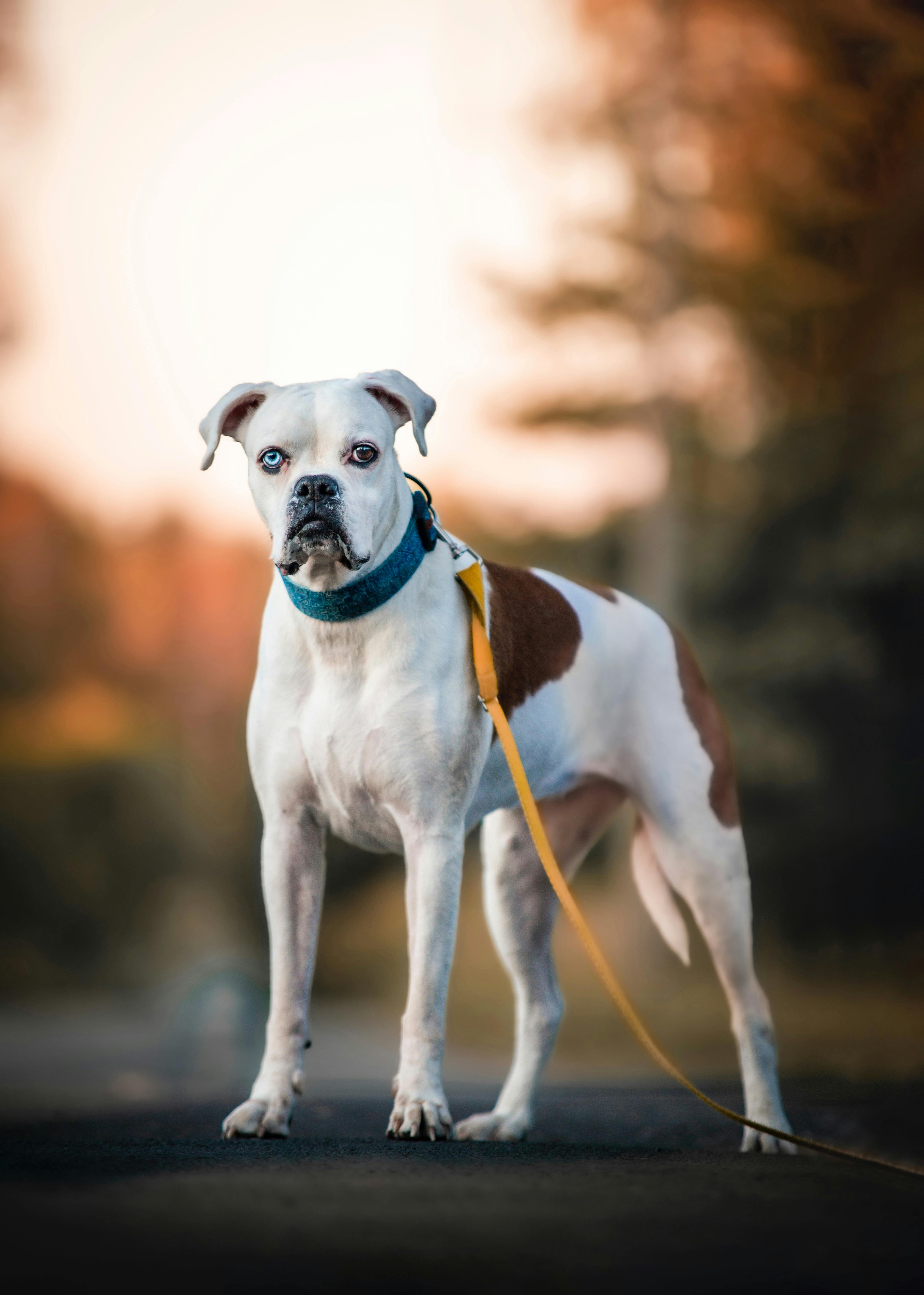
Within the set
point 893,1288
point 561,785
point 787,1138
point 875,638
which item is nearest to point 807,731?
point 875,638

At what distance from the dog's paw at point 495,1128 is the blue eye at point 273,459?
6.26 ft

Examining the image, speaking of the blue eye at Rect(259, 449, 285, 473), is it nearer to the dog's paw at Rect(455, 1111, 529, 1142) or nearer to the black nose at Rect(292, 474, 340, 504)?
the black nose at Rect(292, 474, 340, 504)

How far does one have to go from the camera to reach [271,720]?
A: 306 cm

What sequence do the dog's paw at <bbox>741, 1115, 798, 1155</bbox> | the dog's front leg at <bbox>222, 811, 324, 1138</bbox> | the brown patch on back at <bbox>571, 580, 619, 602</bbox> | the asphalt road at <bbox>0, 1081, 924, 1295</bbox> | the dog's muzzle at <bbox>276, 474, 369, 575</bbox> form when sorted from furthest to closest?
1. the brown patch on back at <bbox>571, 580, 619, 602</bbox>
2. the dog's paw at <bbox>741, 1115, 798, 1155</bbox>
3. the dog's front leg at <bbox>222, 811, 324, 1138</bbox>
4. the dog's muzzle at <bbox>276, 474, 369, 575</bbox>
5. the asphalt road at <bbox>0, 1081, 924, 1295</bbox>

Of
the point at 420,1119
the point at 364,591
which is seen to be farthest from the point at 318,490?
the point at 420,1119

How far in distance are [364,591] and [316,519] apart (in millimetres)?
272

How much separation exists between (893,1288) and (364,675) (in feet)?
5.21

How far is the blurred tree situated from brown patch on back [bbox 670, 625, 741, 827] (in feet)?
14.0

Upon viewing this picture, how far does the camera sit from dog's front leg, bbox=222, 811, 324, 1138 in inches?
115

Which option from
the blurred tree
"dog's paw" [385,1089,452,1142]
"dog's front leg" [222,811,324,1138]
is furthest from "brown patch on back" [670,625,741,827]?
the blurred tree

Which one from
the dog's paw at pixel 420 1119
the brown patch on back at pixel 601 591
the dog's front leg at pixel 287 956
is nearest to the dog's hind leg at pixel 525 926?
the brown patch on back at pixel 601 591

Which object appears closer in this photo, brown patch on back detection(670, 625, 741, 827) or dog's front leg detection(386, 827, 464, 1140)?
dog's front leg detection(386, 827, 464, 1140)

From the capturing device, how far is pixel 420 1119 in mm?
2764

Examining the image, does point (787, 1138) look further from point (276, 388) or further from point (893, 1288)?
point (276, 388)
